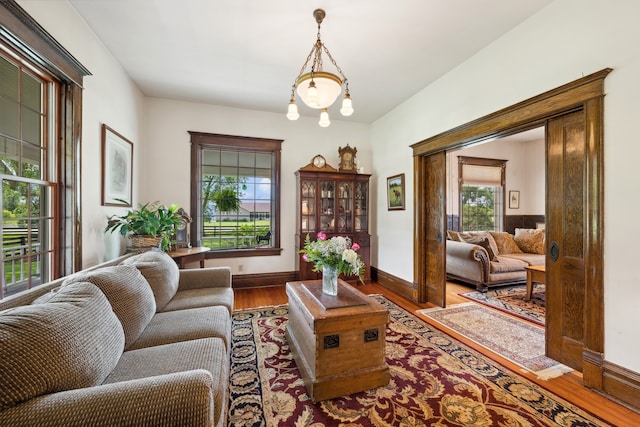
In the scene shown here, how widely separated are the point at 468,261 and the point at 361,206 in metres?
1.96

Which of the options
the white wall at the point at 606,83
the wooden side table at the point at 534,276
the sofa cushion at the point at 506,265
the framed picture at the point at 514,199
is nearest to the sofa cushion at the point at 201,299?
the white wall at the point at 606,83

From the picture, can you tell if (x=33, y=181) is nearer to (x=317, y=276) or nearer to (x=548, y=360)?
(x=317, y=276)

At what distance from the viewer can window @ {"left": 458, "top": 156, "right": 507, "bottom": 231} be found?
224 inches

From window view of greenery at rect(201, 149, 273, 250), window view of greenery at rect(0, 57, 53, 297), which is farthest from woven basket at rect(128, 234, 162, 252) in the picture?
window view of greenery at rect(201, 149, 273, 250)

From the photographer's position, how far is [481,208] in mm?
5957

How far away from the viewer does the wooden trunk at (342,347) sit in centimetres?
174

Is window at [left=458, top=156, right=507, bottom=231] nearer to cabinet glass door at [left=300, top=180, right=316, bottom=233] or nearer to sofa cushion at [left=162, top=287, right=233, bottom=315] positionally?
cabinet glass door at [left=300, top=180, right=316, bottom=233]

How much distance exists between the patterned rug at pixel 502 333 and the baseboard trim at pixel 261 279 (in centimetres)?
219

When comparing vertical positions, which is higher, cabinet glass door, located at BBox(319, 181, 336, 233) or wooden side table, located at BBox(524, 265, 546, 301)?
cabinet glass door, located at BBox(319, 181, 336, 233)

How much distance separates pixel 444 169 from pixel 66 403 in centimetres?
377

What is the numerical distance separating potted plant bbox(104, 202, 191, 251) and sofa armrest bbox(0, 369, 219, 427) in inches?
86.7

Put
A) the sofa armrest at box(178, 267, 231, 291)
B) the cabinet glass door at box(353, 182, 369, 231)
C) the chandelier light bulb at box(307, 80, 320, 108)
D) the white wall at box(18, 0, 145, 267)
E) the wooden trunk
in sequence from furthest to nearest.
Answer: the cabinet glass door at box(353, 182, 369, 231)
the sofa armrest at box(178, 267, 231, 291)
the white wall at box(18, 0, 145, 267)
the chandelier light bulb at box(307, 80, 320, 108)
the wooden trunk

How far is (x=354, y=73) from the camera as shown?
319cm

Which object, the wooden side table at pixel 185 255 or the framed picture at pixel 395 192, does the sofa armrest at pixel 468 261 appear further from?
the wooden side table at pixel 185 255
